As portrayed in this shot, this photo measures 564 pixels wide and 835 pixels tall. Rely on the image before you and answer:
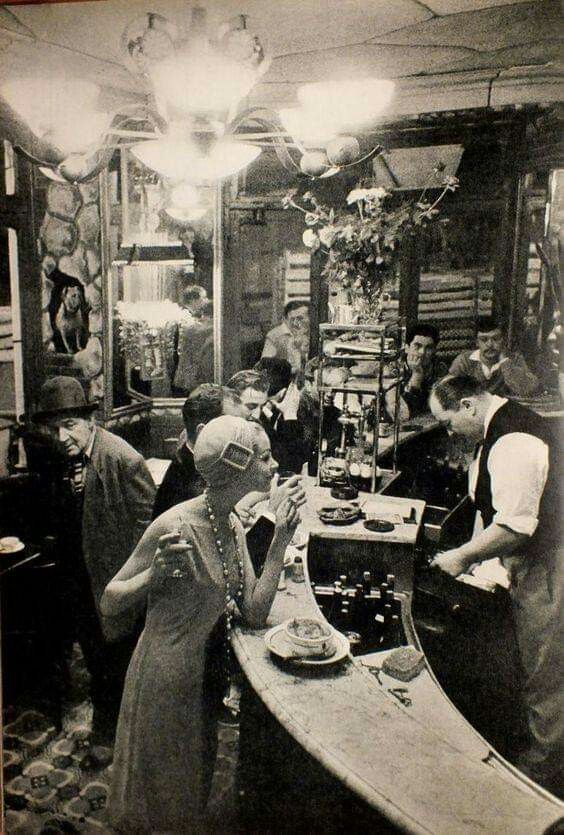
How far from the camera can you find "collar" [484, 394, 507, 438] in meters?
2.25

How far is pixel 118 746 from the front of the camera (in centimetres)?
257

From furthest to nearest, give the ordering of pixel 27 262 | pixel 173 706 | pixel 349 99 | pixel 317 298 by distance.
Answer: pixel 27 262, pixel 173 706, pixel 317 298, pixel 349 99

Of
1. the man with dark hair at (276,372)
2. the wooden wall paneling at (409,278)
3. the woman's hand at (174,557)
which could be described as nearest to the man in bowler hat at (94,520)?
the woman's hand at (174,557)

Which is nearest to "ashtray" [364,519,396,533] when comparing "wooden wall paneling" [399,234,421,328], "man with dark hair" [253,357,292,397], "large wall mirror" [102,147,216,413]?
"man with dark hair" [253,357,292,397]

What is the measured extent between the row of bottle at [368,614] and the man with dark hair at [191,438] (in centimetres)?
68

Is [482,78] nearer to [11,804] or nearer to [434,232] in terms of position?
[434,232]

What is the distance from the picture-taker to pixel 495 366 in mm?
2250

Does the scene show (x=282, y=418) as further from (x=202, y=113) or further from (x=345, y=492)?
(x=202, y=113)

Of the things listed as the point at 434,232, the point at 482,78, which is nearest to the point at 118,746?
the point at 434,232

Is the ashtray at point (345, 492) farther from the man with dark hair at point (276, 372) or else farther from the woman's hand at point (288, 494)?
the man with dark hair at point (276, 372)

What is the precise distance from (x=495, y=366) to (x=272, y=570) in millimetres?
1040

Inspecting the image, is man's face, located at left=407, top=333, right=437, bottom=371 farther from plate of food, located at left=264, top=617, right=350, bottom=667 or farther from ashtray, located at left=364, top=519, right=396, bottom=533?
plate of food, located at left=264, top=617, right=350, bottom=667

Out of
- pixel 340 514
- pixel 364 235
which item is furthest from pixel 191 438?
pixel 364 235

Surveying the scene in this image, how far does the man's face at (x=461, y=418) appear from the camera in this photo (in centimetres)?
229
